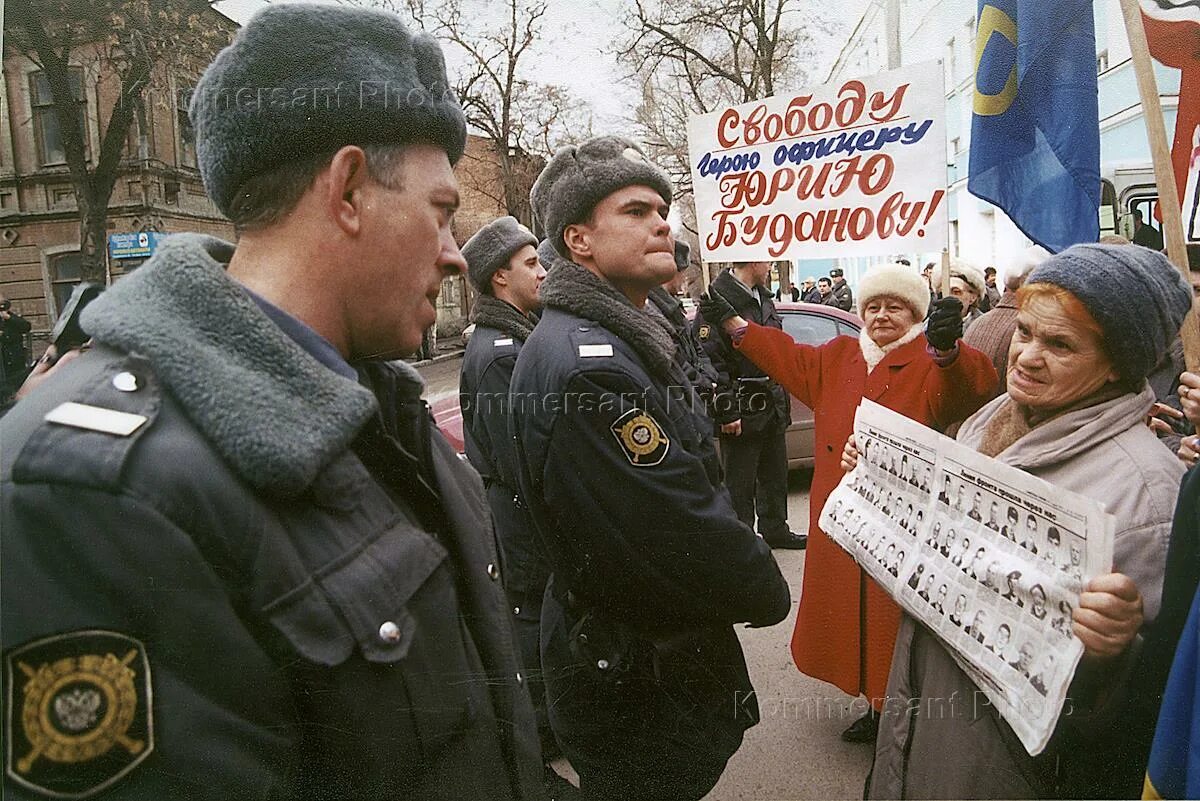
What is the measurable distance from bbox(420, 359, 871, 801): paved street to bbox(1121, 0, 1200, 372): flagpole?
80.0 inches

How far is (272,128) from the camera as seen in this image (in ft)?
3.38

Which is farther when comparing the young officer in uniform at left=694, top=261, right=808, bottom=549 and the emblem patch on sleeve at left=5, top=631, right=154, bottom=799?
the young officer in uniform at left=694, top=261, right=808, bottom=549

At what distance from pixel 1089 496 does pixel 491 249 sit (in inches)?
120

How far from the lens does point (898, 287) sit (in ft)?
10.3

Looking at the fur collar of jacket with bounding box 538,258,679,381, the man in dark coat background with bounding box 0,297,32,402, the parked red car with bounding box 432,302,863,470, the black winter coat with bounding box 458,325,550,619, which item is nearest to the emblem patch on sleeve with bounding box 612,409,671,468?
the fur collar of jacket with bounding box 538,258,679,381

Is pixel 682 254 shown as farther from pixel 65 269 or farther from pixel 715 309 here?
pixel 65 269

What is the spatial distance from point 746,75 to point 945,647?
24.4 ft

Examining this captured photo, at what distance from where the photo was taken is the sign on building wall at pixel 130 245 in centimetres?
140

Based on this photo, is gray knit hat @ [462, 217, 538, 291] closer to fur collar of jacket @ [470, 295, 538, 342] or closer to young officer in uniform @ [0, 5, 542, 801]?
fur collar of jacket @ [470, 295, 538, 342]

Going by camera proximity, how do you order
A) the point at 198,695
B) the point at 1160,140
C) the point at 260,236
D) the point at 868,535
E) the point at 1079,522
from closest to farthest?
the point at 198,695
the point at 260,236
the point at 1079,522
the point at 1160,140
the point at 868,535

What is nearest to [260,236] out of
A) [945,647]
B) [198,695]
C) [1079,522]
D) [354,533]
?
[354,533]

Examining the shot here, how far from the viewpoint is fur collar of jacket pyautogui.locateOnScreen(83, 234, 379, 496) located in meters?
0.86

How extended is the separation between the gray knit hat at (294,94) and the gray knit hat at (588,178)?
1251 mm

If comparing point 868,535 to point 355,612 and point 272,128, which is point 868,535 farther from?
point 272,128
